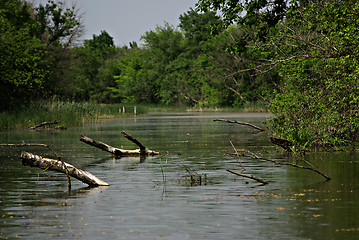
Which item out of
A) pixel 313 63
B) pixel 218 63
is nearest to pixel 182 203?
pixel 313 63

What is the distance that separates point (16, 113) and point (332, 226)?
4491cm

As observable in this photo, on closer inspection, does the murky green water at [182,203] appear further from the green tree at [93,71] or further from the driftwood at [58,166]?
the green tree at [93,71]

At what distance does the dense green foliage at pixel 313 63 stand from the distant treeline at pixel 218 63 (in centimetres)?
4

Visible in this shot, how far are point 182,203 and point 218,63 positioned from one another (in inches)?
3877

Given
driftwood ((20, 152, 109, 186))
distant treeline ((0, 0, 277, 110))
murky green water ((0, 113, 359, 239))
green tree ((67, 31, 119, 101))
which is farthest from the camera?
green tree ((67, 31, 119, 101))

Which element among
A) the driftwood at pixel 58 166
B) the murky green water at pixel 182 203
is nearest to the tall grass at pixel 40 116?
the murky green water at pixel 182 203

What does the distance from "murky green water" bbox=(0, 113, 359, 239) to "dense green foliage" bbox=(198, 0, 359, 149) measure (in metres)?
1.24

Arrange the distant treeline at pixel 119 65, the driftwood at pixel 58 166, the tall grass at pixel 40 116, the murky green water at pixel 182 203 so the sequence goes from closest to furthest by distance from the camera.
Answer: the murky green water at pixel 182 203
the driftwood at pixel 58 166
the tall grass at pixel 40 116
the distant treeline at pixel 119 65

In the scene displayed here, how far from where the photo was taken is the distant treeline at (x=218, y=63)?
21312 mm

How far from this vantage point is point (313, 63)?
26.6 metres

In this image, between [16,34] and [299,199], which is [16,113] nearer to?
[16,34]

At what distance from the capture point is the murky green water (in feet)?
36.1

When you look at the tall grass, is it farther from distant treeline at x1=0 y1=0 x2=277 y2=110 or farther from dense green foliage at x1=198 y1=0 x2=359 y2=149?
dense green foliage at x1=198 y1=0 x2=359 y2=149

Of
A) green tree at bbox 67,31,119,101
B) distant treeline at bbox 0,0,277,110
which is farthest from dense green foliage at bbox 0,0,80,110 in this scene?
green tree at bbox 67,31,119,101
